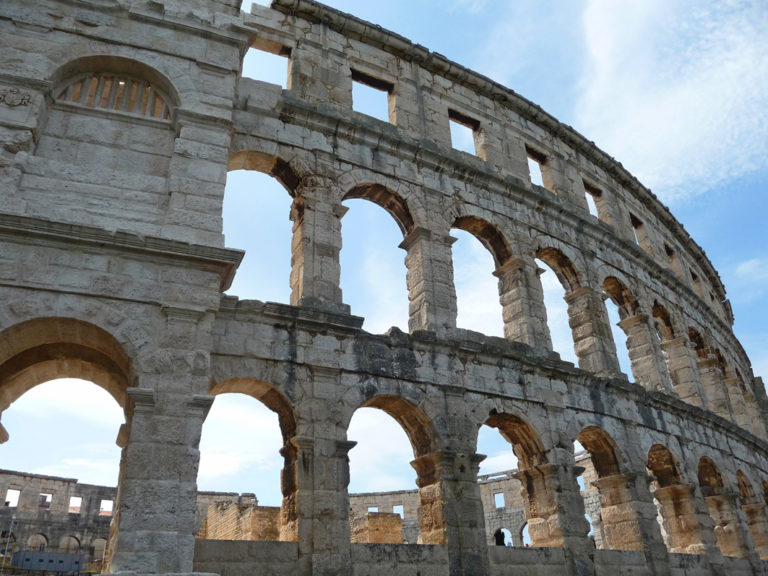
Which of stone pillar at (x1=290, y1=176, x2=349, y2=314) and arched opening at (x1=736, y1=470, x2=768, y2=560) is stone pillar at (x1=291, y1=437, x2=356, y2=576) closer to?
stone pillar at (x1=290, y1=176, x2=349, y2=314)

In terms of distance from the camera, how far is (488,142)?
44.9ft

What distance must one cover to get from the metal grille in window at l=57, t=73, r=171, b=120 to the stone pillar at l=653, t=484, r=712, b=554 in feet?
37.0

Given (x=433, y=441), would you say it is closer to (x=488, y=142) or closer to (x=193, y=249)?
(x=193, y=249)

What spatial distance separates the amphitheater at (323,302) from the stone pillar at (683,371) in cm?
5

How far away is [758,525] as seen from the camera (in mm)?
15211

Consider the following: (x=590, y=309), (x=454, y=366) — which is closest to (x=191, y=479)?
(x=454, y=366)

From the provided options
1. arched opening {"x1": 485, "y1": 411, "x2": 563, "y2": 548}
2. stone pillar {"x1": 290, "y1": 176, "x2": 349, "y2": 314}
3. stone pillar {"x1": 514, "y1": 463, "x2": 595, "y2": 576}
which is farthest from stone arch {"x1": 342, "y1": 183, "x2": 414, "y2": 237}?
stone pillar {"x1": 514, "y1": 463, "x2": 595, "y2": 576}

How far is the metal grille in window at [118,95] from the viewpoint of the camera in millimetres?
7848

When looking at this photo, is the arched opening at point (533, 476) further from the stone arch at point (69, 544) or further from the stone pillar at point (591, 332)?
the stone arch at point (69, 544)

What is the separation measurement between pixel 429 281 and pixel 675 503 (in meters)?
6.80

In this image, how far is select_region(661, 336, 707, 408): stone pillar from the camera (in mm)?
15141

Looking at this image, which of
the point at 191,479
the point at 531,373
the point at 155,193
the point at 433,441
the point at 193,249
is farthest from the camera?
the point at 531,373

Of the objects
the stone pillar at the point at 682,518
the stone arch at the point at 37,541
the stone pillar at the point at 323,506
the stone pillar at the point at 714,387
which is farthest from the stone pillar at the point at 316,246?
the stone arch at the point at 37,541

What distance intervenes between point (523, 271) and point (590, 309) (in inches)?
76.2
